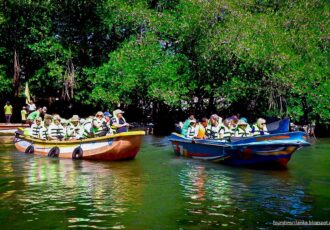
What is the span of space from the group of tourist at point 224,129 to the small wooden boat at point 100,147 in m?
3.02

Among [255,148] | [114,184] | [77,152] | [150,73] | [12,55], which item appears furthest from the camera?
[12,55]

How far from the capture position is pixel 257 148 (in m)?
17.4

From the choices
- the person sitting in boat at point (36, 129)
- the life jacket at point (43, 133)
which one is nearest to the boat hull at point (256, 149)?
the life jacket at point (43, 133)

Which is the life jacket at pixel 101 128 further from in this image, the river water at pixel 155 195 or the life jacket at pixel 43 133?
the life jacket at pixel 43 133

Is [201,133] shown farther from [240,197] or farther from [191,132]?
[240,197]

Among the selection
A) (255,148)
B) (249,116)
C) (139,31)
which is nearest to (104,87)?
(139,31)

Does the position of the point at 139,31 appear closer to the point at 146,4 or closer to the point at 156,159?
the point at 146,4

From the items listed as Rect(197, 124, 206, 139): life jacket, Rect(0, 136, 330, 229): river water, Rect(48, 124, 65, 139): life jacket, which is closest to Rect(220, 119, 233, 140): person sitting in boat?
Rect(197, 124, 206, 139): life jacket

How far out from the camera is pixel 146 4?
37.9m

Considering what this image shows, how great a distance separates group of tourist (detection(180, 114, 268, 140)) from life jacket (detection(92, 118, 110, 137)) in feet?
12.3

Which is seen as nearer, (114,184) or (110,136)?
(114,184)

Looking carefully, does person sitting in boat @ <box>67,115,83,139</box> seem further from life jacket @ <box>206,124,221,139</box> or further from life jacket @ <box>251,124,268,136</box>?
life jacket @ <box>251,124,268,136</box>

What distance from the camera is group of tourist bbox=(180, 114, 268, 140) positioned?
769 inches

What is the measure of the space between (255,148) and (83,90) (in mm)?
21515
